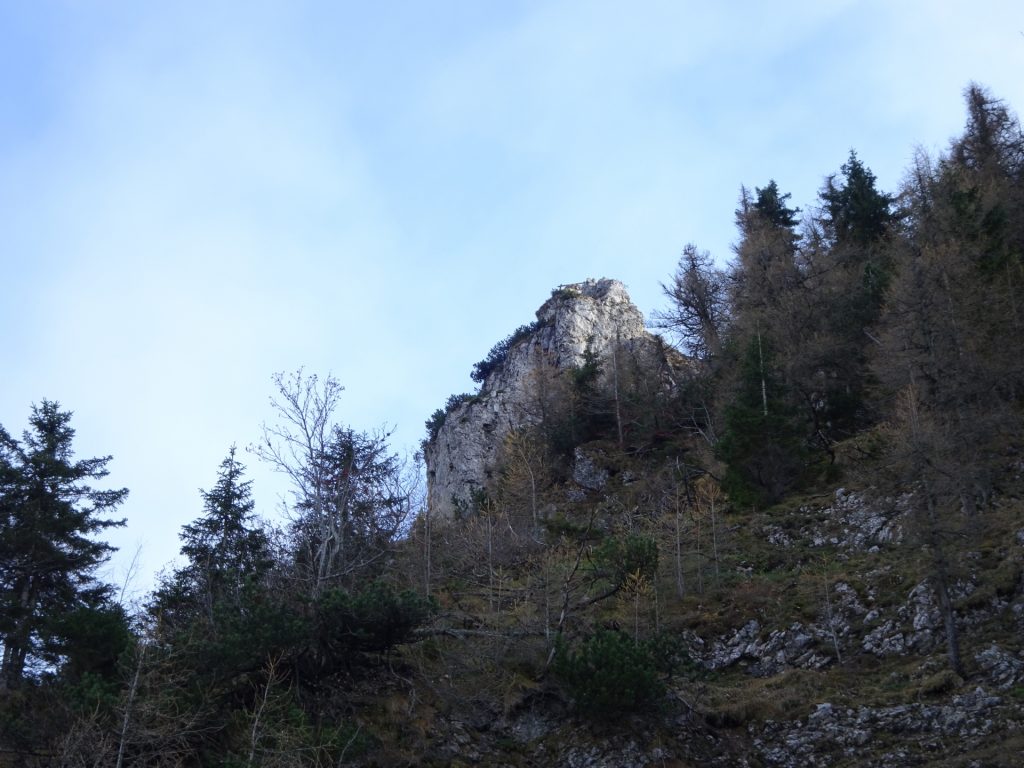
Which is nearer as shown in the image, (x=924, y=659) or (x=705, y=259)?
(x=924, y=659)

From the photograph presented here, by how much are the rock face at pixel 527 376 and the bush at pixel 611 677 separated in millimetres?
25447

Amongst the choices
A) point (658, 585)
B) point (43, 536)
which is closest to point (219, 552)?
point (43, 536)

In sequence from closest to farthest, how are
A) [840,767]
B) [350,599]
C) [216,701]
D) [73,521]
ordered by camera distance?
[840,767], [216,701], [350,599], [73,521]

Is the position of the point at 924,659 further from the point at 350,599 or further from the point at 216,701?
the point at 216,701

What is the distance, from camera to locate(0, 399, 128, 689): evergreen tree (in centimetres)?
2217

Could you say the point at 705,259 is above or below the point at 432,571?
above

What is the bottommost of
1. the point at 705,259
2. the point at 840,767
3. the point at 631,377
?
the point at 840,767

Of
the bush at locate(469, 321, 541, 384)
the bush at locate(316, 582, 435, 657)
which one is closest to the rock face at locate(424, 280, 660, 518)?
the bush at locate(469, 321, 541, 384)

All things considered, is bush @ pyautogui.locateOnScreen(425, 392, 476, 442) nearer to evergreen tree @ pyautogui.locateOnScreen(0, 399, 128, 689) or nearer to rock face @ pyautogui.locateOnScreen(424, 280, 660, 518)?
rock face @ pyautogui.locateOnScreen(424, 280, 660, 518)

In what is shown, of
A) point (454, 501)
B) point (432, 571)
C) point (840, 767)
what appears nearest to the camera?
point (840, 767)

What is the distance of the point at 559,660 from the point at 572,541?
12.4 m

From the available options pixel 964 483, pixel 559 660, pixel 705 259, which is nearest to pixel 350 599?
pixel 559 660

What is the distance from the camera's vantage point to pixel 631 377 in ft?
144

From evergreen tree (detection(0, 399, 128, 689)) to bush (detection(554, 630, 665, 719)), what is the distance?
12.9 meters
